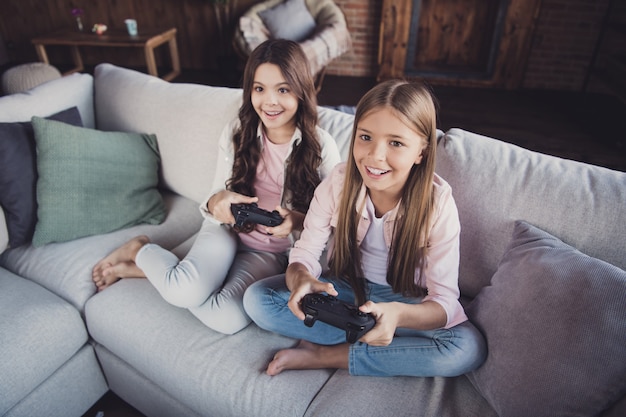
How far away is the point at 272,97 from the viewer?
1224mm

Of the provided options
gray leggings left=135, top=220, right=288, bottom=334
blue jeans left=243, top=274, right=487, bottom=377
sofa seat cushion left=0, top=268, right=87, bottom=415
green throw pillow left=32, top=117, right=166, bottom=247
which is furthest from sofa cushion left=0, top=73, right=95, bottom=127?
blue jeans left=243, top=274, right=487, bottom=377

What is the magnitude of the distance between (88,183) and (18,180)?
0.22 m

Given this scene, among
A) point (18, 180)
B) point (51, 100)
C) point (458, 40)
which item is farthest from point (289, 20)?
point (18, 180)

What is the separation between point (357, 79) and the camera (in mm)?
4332

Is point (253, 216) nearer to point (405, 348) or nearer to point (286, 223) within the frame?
point (286, 223)

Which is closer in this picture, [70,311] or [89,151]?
[70,311]

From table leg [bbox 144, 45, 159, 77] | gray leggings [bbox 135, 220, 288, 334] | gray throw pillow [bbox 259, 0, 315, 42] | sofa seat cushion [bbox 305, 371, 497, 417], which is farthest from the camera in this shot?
table leg [bbox 144, 45, 159, 77]

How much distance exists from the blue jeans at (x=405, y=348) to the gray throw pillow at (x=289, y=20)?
3129mm

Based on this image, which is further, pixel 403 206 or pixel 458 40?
pixel 458 40

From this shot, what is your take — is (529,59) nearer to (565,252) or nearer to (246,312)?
(565,252)

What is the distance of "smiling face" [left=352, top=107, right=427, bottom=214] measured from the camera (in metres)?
0.96

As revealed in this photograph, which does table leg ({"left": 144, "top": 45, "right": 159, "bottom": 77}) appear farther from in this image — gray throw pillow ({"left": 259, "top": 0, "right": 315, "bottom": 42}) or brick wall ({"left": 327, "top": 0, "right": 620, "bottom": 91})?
brick wall ({"left": 327, "top": 0, "right": 620, "bottom": 91})

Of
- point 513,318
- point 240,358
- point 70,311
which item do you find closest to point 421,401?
point 513,318

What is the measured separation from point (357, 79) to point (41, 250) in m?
3.56
